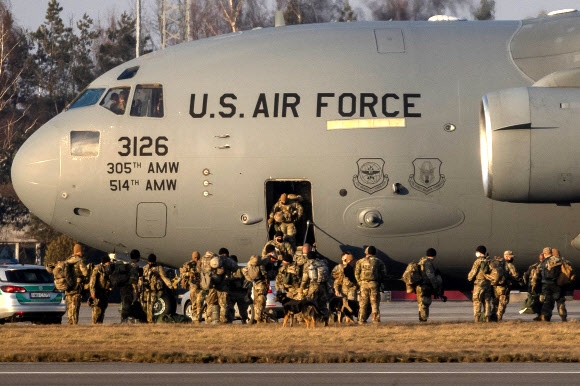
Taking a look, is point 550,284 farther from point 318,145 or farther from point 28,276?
point 28,276

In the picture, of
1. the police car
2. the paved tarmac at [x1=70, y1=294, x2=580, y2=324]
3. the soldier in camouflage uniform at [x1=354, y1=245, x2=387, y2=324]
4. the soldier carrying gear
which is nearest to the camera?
the soldier carrying gear

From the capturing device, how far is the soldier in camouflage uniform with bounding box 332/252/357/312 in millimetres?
24375

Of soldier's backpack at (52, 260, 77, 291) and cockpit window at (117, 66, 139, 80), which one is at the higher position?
cockpit window at (117, 66, 139, 80)

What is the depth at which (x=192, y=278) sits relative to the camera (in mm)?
26000

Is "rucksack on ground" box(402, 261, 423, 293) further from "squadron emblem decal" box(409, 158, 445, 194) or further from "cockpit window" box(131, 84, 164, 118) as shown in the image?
"cockpit window" box(131, 84, 164, 118)

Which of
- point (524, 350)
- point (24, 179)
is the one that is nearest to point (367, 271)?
point (524, 350)

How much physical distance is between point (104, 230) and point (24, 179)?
170 cm

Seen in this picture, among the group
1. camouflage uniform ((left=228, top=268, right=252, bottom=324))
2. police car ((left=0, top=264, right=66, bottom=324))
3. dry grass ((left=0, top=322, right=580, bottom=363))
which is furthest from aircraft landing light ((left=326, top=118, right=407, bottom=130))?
police car ((left=0, top=264, right=66, bottom=324))

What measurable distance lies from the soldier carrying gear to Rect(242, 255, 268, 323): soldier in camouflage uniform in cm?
91

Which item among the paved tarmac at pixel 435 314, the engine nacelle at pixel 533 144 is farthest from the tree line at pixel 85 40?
the engine nacelle at pixel 533 144

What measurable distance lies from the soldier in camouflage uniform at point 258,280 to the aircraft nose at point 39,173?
12.2 ft

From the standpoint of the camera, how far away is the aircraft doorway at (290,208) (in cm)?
2323

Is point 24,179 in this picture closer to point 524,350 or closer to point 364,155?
point 364,155

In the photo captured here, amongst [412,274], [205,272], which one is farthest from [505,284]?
[205,272]
